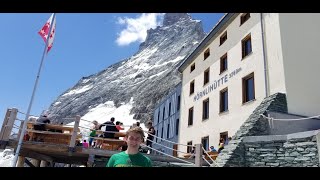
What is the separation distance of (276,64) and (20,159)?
13277 millimetres

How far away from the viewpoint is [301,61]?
1370 centimetres

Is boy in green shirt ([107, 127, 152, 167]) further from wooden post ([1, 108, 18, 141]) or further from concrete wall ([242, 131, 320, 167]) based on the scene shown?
wooden post ([1, 108, 18, 141])

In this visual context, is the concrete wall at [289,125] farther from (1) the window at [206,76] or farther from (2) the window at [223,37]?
(1) the window at [206,76]

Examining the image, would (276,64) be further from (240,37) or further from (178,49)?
(178,49)

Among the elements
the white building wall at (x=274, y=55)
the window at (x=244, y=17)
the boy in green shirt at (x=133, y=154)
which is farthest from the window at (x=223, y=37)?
the boy in green shirt at (x=133, y=154)

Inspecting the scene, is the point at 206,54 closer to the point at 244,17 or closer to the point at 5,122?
the point at 244,17

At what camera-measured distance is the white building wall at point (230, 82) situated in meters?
15.3

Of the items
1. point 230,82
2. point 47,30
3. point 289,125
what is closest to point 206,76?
point 230,82

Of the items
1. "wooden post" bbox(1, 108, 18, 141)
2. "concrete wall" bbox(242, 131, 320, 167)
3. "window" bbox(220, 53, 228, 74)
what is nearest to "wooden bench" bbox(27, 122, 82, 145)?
"wooden post" bbox(1, 108, 18, 141)

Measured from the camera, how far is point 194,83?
23656 mm

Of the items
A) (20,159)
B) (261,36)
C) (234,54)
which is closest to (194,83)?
(234,54)

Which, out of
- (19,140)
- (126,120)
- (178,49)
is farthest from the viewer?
(178,49)

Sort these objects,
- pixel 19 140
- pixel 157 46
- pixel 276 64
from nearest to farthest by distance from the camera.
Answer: pixel 19 140, pixel 276 64, pixel 157 46

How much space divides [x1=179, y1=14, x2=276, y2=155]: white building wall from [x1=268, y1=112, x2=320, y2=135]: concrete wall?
5.78 ft
